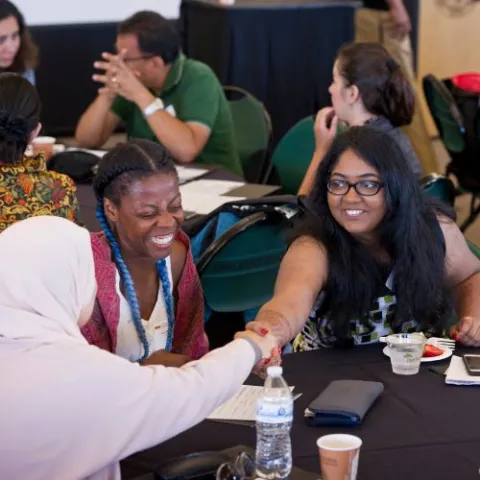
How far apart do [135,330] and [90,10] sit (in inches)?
232

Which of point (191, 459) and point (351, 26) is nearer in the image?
point (191, 459)

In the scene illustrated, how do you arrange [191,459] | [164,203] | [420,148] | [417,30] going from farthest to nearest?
[417,30] → [420,148] → [164,203] → [191,459]

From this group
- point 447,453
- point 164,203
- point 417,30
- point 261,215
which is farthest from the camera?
point 417,30

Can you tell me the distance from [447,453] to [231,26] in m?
4.99

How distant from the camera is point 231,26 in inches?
259

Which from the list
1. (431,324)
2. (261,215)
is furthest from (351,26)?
(431,324)

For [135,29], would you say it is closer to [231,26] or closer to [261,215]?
[261,215]

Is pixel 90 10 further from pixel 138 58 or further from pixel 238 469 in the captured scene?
pixel 238 469

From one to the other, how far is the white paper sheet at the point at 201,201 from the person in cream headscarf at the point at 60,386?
1.87 meters

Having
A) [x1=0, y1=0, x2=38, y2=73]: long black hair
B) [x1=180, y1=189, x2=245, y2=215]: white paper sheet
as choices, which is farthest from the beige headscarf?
[x1=0, y1=0, x2=38, y2=73]: long black hair

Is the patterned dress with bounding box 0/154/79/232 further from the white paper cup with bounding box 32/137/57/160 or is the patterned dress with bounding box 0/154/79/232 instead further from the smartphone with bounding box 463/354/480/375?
the smartphone with bounding box 463/354/480/375

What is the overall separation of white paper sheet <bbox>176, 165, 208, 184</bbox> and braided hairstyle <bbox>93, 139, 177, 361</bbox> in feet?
4.64

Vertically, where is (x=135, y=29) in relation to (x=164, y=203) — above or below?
above

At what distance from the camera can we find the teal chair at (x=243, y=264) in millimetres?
3131
